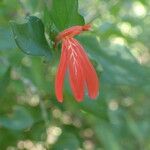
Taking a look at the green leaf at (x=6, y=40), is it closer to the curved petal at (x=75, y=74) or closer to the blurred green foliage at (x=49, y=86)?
the blurred green foliage at (x=49, y=86)

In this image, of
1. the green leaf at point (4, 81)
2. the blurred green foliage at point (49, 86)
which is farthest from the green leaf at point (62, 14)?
the green leaf at point (4, 81)

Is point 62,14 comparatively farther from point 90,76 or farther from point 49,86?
point 49,86

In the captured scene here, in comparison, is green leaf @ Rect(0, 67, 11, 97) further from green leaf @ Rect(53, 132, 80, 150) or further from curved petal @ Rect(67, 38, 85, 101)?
curved petal @ Rect(67, 38, 85, 101)

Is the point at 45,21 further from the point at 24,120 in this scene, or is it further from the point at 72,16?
the point at 24,120

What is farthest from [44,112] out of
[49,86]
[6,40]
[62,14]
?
[62,14]

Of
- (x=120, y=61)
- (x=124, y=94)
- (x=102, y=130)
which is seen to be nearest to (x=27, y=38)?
(x=120, y=61)
